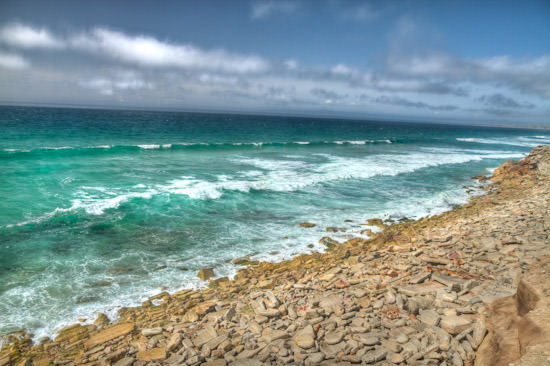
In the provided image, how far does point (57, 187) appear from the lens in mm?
19312

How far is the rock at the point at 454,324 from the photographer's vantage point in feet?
17.5

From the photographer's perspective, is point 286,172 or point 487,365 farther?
point 286,172

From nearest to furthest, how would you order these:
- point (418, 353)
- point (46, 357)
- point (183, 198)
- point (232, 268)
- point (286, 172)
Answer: point (418, 353) → point (46, 357) → point (232, 268) → point (183, 198) → point (286, 172)

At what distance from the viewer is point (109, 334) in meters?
7.03

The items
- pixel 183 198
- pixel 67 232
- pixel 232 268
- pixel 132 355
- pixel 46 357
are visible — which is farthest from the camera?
pixel 183 198

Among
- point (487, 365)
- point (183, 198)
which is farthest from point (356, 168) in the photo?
point (487, 365)

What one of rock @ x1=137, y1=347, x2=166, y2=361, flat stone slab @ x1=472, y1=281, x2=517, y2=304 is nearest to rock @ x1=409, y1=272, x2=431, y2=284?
flat stone slab @ x1=472, y1=281, x2=517, y2=304

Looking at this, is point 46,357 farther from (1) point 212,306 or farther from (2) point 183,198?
(2) point 183,198

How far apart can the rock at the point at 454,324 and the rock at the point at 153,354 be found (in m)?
5.25

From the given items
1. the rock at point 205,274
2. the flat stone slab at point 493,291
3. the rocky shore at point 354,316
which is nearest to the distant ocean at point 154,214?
the rock at point 205,274

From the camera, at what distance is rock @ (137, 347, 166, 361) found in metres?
5.80

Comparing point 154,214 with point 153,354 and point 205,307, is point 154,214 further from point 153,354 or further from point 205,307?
point 153,354

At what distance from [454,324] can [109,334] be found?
24.0 feet

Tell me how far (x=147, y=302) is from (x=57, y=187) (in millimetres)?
15320
